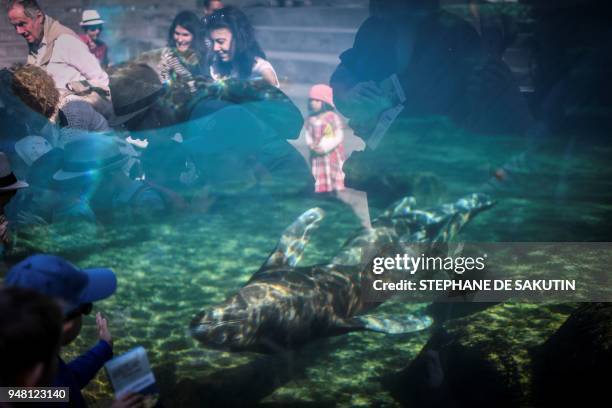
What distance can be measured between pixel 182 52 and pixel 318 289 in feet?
7.68

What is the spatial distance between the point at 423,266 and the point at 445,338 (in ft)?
2.03

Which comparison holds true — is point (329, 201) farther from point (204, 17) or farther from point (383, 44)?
point (204, 17)

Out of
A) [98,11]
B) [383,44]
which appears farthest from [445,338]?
[98,11]

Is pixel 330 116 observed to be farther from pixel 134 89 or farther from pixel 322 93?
pixel 134 89

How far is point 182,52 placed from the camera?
4570 millimetres

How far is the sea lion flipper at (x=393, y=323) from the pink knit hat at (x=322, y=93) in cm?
180

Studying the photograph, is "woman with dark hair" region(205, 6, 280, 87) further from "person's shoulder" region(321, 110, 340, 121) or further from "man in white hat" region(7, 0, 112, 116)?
"man in white hat" region(7, 0, 112, 116)

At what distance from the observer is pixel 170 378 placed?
163 inches

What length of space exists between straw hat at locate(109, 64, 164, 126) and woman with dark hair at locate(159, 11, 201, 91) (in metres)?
0.11

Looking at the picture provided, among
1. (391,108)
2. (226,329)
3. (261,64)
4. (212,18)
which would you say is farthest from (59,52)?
(391,108)

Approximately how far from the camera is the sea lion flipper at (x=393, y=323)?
4.16 meters

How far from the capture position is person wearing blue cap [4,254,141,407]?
209 cm
